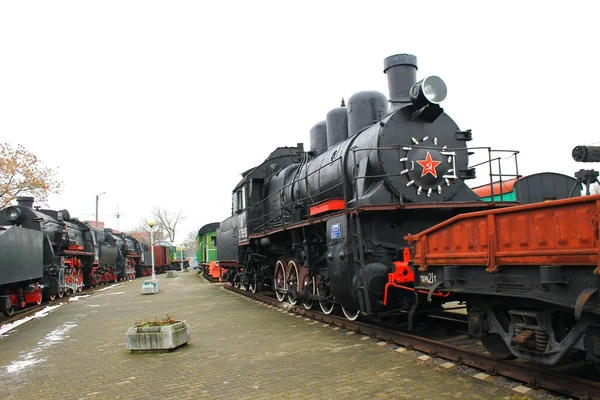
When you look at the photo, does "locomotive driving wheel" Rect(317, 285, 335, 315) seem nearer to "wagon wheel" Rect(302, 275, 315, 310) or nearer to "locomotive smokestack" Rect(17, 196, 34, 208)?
"wagon wheel" Rect(302, 275, 315, 310)

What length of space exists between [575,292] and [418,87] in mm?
4529

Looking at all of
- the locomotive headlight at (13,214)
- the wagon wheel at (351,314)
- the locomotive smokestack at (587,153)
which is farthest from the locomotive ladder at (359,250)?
the locomotive headlight at (13,214)

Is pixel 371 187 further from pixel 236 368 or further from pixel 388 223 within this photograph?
pixel 236 368

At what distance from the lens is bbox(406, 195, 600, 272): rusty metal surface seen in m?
3.83

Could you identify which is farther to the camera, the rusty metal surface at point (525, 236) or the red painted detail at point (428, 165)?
the red painted detail at point (428, 165)

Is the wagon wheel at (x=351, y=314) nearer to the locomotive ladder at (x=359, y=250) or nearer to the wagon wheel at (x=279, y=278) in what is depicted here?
the locomotive ladder at (x=359, y=250)

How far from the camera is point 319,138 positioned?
12047 millimetres

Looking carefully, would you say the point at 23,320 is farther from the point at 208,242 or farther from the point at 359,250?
the point at 208,242

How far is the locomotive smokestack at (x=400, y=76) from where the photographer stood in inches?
343

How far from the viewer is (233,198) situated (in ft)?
55.3

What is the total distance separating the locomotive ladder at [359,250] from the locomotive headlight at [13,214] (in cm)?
1327

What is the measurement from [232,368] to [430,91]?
210 inches

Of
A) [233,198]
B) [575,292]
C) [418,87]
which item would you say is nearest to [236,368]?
[575,292]

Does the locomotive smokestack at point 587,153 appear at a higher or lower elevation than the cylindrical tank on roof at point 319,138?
lower
